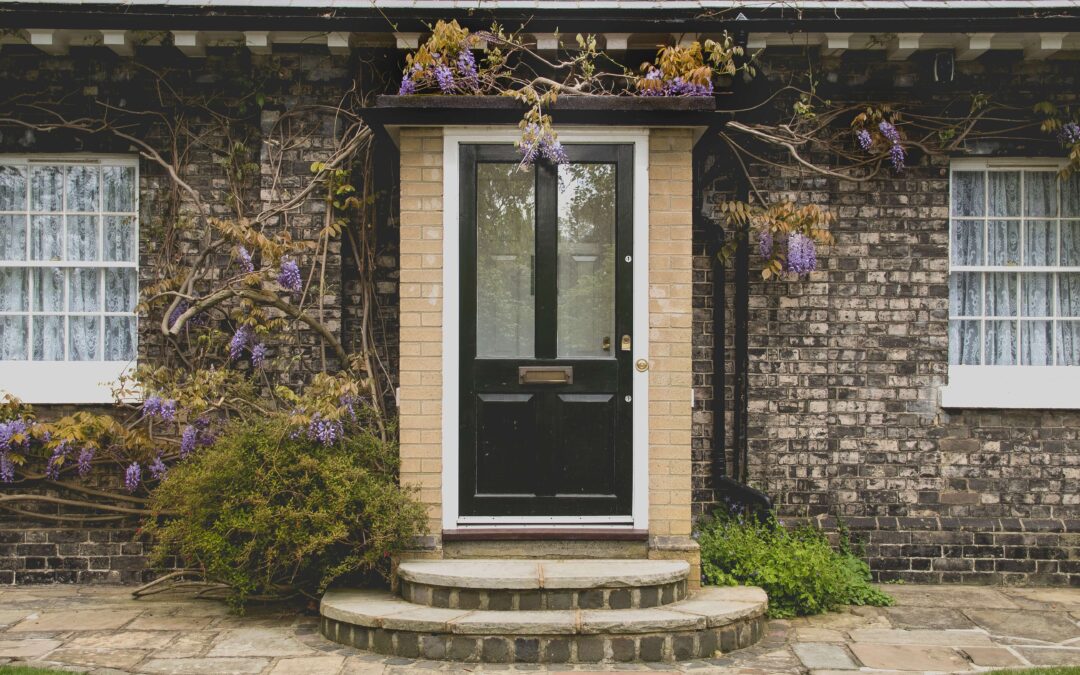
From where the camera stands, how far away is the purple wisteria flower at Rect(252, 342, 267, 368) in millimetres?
6941

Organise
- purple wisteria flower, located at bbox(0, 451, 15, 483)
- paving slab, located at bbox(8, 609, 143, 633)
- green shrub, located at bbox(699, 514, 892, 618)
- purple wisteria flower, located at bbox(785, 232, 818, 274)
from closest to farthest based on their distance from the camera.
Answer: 1. paving slab, located at bbox(8, 609, 143, 633)
2. green shrub, located at bbox(699, 514, 892, 618)
3. purple wisteria flower, located at bbox(0, 451, 15, 483)
4. purple wisteria flower, located at bbox(785, 232, 818, 274)

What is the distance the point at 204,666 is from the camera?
17.0 ft

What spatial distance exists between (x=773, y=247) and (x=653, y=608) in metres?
2.81

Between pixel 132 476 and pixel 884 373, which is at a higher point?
pixel 884 373

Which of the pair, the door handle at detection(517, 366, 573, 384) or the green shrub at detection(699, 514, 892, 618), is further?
the green shrub at detection(699, 514, 892, 618)

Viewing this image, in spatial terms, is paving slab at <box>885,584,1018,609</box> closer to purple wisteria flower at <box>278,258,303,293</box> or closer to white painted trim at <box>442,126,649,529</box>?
white painted trim at <box>442,126,649,529</box>

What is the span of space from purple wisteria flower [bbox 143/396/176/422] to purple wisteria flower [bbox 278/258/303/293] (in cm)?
108

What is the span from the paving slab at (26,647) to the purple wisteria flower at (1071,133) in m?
7.46

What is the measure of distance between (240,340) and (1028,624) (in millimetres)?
5491

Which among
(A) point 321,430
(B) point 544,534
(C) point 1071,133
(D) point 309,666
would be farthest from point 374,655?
(C) point 1071,133

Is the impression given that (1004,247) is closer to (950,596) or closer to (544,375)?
(950,596)

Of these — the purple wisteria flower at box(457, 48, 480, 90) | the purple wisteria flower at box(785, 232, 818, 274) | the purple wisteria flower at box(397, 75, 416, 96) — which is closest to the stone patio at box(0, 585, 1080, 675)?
the purple wisteria flower at box(785, 232, 818, 274)

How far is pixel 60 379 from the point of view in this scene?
7148 millimetres

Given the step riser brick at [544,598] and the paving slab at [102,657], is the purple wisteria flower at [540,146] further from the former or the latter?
the paving slab at [102,657]
